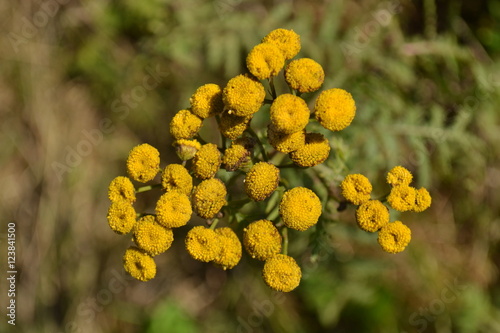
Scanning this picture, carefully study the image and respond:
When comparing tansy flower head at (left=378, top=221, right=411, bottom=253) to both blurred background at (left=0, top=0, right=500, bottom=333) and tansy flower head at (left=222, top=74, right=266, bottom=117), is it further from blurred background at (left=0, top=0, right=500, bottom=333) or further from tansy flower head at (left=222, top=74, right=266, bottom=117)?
tansy flower head at (left=222, top=74, right=266, bottom=117)

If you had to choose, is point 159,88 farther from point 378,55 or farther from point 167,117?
point 378,55

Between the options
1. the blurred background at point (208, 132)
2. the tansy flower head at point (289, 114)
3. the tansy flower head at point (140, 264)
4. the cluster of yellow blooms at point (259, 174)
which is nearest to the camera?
the tansy flower head at point (289, 114)

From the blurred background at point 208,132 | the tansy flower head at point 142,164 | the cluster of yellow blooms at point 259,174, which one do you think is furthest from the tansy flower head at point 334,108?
the tansy flower head at point 142,164

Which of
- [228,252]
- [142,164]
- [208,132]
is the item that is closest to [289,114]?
[228,252]

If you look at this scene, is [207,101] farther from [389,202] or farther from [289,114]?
[389,202]

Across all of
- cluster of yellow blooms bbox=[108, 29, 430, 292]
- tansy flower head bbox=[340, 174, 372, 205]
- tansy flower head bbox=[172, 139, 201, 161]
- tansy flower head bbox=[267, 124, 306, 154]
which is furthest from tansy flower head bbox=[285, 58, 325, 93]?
tansy flower head bbox=[172, 139, 201, 161]

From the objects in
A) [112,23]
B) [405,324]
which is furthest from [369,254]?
[112,23]

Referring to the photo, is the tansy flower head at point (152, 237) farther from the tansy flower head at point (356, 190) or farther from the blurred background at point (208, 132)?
the tansy flower head at point (356, 190)
